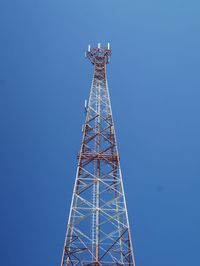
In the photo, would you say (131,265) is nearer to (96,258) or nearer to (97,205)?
(96,258)

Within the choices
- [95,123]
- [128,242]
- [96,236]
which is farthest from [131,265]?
[95,123]

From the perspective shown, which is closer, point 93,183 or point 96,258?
point 96,258

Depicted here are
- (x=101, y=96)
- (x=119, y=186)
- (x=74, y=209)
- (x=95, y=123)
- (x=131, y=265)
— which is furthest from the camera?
(x=101, y=96)

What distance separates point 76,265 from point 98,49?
17644 mm

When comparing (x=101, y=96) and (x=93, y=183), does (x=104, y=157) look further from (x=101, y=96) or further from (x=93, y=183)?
(x=101, y=96)

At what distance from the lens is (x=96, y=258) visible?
67.2 ft

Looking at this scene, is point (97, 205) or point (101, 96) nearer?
point (97, 205)

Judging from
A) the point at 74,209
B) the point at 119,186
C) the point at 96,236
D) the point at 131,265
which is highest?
the point at 119,186

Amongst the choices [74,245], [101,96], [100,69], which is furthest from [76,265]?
[100,69]

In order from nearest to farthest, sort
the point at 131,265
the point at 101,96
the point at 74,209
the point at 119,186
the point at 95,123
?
the point at 131,265 → the point at 74,209 → the point at 119,186 → the point at 95,123 → the point at 101,96

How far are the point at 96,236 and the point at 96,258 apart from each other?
4.12ft

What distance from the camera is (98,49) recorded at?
30609 millimetres

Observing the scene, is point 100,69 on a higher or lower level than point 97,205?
higher

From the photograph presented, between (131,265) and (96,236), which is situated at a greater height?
(96,236)
